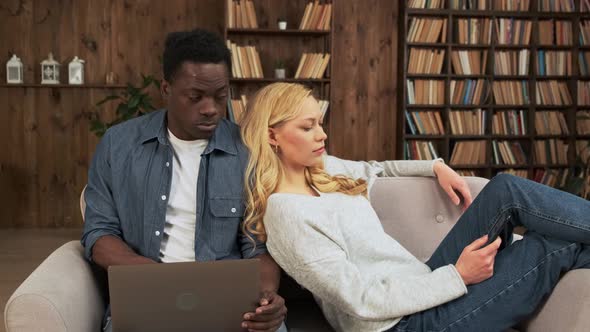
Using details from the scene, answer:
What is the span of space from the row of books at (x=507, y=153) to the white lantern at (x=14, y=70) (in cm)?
384

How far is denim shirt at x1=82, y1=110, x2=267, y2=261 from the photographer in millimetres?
1940

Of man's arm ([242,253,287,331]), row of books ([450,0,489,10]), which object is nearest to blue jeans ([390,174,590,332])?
man's arm ([242,253,287,331])

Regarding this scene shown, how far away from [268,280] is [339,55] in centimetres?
418

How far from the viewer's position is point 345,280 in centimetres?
173

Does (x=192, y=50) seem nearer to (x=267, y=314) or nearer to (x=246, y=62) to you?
(x=267, y=314)

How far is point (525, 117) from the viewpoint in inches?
235

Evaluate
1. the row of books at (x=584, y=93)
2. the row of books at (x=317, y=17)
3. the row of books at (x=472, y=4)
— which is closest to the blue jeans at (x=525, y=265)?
the row of books at (x=317, y=17)

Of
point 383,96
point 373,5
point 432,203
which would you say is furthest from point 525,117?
point 432,203

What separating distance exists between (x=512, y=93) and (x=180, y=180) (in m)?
4.48

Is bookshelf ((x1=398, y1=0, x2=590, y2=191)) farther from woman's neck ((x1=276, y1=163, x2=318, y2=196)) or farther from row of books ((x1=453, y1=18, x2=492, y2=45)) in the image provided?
woman's neck ((x1=276, y1=163, x2=318, y2=196))

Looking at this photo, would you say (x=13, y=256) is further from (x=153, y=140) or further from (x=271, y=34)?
(x=153, y=140)

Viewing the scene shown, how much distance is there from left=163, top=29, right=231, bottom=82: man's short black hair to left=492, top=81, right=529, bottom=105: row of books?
169 inches

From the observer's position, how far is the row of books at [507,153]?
5918 mm

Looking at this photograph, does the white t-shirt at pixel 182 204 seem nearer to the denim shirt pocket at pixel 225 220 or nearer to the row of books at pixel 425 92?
the denim shirt pocket at pixel 225 220
